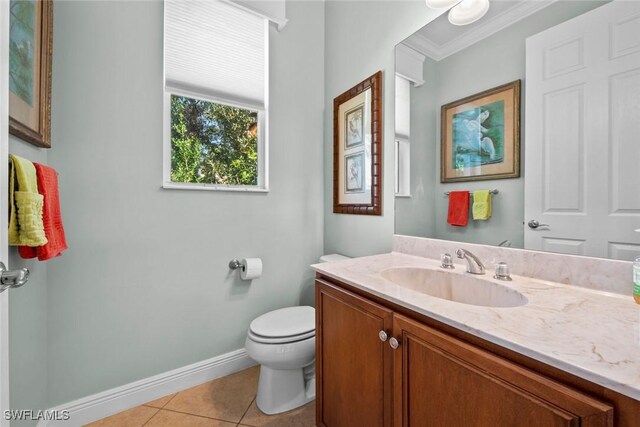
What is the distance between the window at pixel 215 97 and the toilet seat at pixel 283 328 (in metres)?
0.85

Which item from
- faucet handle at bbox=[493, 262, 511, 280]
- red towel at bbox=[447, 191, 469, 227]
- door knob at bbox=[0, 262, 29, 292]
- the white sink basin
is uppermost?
red towel at bbox=[447, 191, 469, 227]

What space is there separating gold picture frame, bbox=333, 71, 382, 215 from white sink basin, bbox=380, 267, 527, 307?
0.54m

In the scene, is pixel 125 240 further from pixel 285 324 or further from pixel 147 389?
pixel 285 324

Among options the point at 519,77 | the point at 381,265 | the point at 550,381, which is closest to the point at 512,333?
the point at 550,381

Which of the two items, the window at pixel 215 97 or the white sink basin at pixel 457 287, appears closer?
the white sink basin at pixel 457 287

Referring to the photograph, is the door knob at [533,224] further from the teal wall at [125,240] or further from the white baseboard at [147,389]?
the white baseboard at [147,389]

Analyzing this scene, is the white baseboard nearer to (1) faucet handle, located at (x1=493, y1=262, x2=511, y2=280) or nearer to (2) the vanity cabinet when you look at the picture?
(2) the vanity cabinet

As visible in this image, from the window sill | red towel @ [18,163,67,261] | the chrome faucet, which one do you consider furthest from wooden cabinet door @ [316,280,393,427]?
red towel @ [18,163,67,261]

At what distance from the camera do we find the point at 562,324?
0.63 metres

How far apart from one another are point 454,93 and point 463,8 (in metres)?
0.37

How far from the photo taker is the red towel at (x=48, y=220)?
0.95m

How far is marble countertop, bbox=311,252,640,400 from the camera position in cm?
47
